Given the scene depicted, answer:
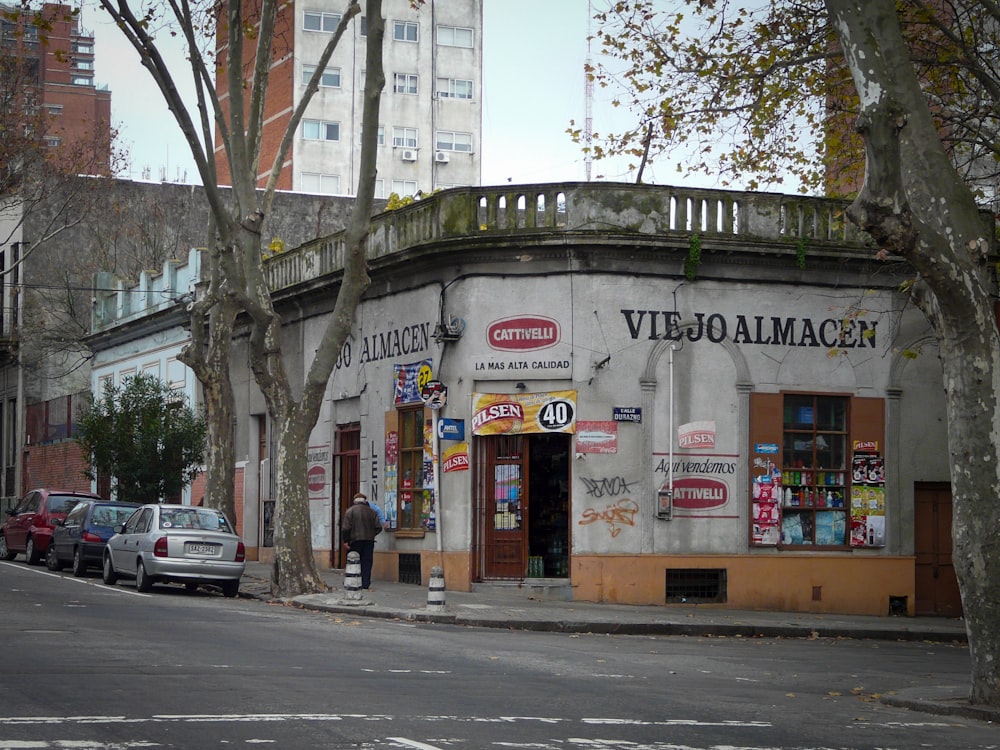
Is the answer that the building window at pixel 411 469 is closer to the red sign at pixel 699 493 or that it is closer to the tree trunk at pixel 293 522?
the tree trunk at pixel 293 522

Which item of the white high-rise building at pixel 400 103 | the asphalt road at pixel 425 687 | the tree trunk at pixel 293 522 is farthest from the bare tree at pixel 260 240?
the white high-rise building at pixel 400 103

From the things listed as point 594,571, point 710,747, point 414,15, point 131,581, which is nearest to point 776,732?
point 710,747

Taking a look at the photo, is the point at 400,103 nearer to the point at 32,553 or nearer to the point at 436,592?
the point at 32,553

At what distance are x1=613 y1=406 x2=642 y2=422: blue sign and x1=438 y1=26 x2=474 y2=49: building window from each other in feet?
165

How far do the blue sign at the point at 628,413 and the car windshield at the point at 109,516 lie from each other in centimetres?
1014

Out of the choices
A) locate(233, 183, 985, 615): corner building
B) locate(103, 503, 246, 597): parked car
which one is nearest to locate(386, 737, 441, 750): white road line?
locate(103, 503, 246, 597): parked car

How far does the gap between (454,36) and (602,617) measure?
180ft

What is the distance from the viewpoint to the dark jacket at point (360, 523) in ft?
82.6

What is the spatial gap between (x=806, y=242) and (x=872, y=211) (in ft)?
43.7

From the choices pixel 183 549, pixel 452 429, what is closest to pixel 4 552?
pixel 183 549

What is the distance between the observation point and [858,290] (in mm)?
26828

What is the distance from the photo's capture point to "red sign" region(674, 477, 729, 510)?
998 inches

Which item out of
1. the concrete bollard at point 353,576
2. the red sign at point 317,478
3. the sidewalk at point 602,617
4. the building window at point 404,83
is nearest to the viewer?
the sidewalk at point 602,617

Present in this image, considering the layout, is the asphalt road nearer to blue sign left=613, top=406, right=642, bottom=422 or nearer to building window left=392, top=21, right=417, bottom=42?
blue sign left=613, top=406, right=642, bottom=422
